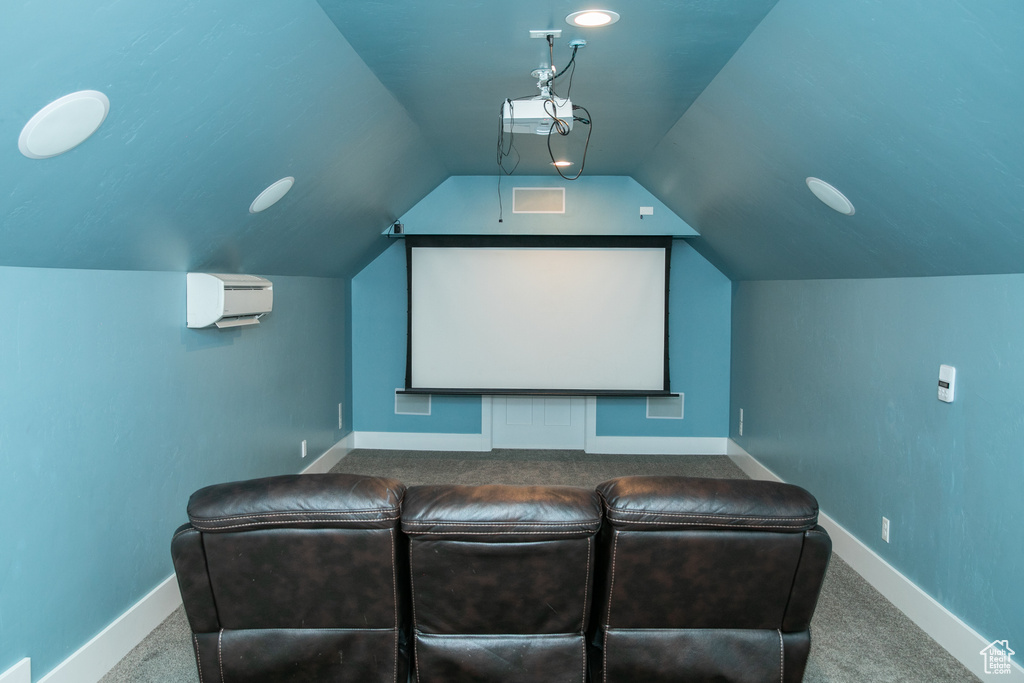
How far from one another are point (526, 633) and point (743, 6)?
2.29m

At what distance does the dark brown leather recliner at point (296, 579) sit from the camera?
6.26ft

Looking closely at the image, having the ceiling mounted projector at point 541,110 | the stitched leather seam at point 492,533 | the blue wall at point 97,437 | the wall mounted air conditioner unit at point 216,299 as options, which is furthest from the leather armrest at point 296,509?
the ceiling mounted projector at point 541,110

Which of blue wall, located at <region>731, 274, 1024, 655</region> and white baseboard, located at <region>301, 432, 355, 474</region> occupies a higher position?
blue wall, located at <region>731, 274, 1024, 655</region>

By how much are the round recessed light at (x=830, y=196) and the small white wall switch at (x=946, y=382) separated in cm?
86

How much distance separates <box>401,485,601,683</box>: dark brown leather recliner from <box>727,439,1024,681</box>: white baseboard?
193 centimetres

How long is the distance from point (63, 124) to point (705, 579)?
2242mm

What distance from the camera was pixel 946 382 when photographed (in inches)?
127

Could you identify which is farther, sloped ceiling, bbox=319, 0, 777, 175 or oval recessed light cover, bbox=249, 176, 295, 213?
oval recessed light cover, bbox=249, 176, 295, 213

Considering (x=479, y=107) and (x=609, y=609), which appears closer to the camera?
(x=609, y=609)

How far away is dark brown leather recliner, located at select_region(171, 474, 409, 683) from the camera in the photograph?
1.91 meters

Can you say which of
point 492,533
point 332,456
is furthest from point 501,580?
point 332,456

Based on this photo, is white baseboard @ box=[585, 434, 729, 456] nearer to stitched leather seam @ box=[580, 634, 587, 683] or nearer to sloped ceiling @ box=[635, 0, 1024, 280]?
sloped ceiling @ box=[635, 0, 1024, 280]

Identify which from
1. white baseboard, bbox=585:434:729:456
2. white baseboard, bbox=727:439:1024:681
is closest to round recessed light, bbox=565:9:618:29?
white baseboard, bbox=727:439:1024:681

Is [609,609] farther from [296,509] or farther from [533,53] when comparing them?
[533,53]
